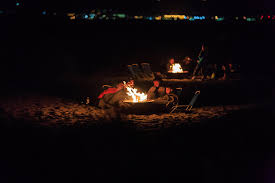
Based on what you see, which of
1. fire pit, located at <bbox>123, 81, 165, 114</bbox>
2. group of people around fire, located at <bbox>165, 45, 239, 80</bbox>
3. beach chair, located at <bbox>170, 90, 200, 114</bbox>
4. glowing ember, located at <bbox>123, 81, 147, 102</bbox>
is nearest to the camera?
fire pit, located at <bbox>123, 81, 165, 114</bbox>

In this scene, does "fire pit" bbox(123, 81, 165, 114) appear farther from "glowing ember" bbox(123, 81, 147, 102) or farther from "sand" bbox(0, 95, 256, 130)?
"glowing ember" bbox(123, 81, 147, 102)

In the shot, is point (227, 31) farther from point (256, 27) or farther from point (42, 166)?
point (42, 166)

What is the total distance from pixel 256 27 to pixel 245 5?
1833 millimetres

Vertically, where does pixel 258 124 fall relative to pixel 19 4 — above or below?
→ below

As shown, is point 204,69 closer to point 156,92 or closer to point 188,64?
point 188,64

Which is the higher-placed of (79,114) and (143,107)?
(143,107)

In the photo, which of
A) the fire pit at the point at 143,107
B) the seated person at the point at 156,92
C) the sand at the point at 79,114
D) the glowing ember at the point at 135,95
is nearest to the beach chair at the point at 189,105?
the sand at the point at 79,114

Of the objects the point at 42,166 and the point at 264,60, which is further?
the point at 264,60

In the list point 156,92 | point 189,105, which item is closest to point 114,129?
point 156,92

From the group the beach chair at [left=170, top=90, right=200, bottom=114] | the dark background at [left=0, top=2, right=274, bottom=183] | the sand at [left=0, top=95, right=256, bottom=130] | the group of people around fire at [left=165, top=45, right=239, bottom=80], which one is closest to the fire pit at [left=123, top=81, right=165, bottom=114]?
the sand at [left=0, top=95, right=256, bottom=130]

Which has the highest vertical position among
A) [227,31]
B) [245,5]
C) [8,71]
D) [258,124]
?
[245,5]

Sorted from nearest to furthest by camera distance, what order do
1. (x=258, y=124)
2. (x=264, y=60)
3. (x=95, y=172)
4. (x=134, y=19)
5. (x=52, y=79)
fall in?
(x=95, y=172)
(x=258, y=124)
(x=52, y=79)
(x=134, y=19)
(x=264, y=60)

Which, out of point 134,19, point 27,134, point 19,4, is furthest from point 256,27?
point 27,134

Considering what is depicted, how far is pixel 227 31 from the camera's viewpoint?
1970cm
